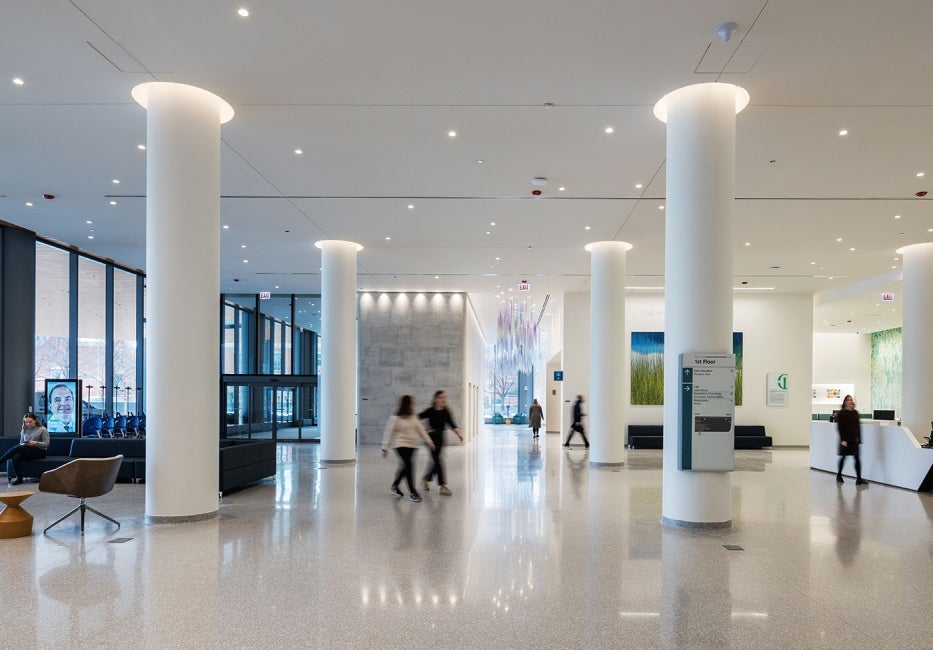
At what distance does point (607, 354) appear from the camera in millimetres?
16703

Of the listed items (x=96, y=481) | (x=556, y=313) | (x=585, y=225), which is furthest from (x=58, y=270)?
(x=556, y=313)

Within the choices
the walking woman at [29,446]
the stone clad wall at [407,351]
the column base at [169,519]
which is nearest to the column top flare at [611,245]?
the stone clad wall at [407,351]

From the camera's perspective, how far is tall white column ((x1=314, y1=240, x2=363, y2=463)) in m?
16.8

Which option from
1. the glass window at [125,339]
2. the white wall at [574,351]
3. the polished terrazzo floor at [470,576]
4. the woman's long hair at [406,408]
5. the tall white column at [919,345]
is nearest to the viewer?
the polished terrazzo floor at [470,576]

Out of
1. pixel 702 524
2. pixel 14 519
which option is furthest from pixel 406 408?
pixel 14 519

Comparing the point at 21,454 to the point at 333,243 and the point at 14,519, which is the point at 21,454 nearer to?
the point at 14,519

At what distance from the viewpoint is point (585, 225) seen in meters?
15.1

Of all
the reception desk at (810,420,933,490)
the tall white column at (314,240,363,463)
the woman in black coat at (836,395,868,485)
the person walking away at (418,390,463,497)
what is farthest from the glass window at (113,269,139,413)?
the reception desk at (810,420,933,490)

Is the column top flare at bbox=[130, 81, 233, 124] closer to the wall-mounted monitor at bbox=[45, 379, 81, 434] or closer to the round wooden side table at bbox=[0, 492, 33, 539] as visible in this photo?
the round wooden side table at bbox=[0, 492, 33, 539]

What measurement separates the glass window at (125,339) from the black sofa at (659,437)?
49.7ft

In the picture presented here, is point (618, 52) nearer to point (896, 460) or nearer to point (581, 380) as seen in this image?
point (896, 460)

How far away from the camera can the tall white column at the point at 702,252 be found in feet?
27.7

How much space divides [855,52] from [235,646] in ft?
25.2

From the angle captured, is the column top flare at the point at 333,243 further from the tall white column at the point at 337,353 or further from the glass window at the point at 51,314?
the glass window at the point at 51,314
